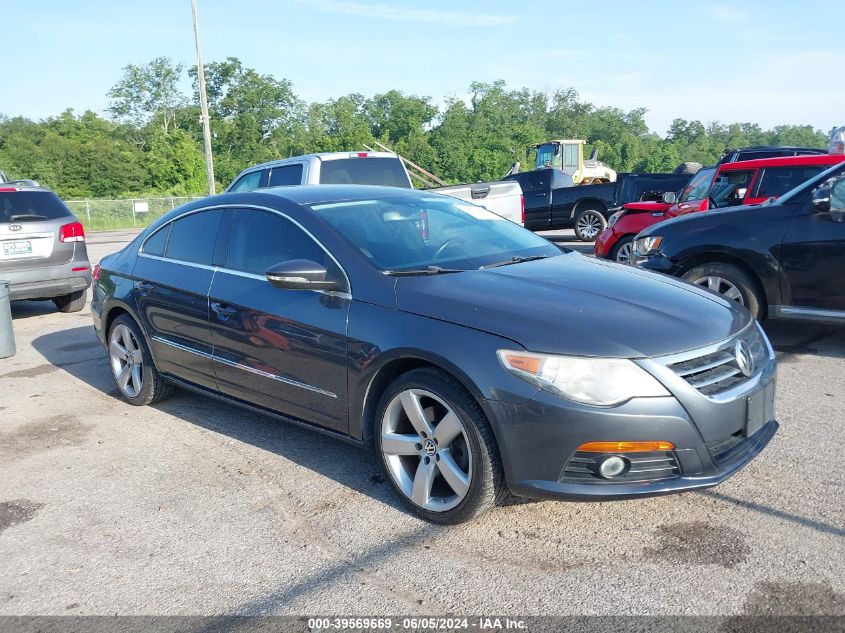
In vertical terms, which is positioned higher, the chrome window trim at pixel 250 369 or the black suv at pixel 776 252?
the black suv at pixel 776 252

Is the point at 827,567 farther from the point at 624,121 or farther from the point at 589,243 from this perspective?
the point at 624,121

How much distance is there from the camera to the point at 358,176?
31.7 feet

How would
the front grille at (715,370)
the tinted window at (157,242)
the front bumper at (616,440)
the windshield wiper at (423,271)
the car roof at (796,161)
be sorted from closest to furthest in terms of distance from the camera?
the front bumper at (616,440) < the front grille at (715,370) < the windshield wiper at (423,271) < the tinted window at (157,242) < the car roof at (796,161)

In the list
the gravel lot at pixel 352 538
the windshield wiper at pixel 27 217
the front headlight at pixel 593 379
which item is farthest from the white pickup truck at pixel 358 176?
the front headlight at pixel 593 379

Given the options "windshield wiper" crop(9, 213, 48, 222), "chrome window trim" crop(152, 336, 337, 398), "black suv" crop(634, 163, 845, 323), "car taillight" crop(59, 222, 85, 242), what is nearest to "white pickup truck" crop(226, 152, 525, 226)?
"car taillight" crop(59, 222, 85, 242)

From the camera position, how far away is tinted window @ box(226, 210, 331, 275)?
13.6ft

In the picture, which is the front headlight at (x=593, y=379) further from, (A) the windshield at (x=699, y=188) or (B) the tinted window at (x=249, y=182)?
(A) the windshield at (x=699, y=188)

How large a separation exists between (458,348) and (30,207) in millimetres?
7622

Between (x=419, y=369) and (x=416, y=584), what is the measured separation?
3.14 ft

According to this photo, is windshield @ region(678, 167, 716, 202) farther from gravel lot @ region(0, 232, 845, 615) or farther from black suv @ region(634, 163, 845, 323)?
gravel lot @ region(0, 232, 845, 615)

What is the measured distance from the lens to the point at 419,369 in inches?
135

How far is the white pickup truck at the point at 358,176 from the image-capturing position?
9.14m

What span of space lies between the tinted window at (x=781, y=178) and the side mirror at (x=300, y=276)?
7407 mm

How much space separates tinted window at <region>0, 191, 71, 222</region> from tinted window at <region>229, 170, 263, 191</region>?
222 centimetres
